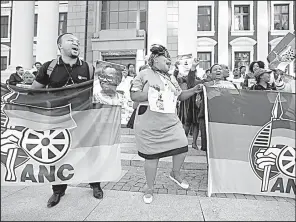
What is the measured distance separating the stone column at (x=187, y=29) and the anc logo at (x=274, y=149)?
35.4 ft

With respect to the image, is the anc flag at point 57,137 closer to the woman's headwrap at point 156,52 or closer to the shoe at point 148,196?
the shoe at point 148,196

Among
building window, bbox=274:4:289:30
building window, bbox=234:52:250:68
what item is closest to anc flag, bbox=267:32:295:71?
building window, bbox=234:52:250:68

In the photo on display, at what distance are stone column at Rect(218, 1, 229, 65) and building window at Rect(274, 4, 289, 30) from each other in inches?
161

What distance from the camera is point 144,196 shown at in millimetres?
3426

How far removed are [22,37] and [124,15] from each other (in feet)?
25.5

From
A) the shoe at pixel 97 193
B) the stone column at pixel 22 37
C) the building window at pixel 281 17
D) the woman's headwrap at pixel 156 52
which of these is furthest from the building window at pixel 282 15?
the shoe at pixel 97 193

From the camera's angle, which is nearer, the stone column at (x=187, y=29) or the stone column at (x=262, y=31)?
the stone column at (x=187, y=29)

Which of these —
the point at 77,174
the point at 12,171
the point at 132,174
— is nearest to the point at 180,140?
the point at 77,174

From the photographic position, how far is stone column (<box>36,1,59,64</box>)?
52.0 ft

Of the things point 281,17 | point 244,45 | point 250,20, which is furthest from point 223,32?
point 281,17

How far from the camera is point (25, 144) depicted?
3.21 metres

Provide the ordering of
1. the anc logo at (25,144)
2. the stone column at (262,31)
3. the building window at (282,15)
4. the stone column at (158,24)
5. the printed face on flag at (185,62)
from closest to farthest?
the anc logo at (25,144)
the printed face on flag at (185,62)
the stone column at (158,24)
the stone column at (262,31)
the building window at (282,15)

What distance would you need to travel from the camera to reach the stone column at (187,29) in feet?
45.7

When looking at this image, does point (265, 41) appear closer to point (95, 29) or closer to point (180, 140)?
point (95, 29)
